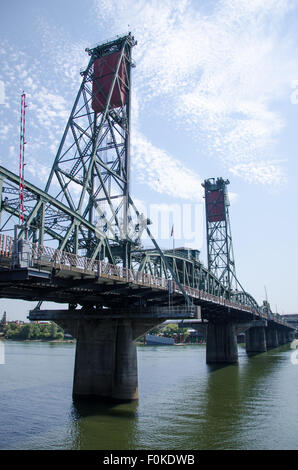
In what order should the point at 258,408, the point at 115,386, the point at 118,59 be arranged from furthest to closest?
the point at 118,59
the point at 115,386
the point at 258,408

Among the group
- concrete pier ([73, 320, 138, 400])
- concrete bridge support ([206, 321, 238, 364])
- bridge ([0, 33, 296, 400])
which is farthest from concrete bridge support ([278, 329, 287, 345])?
concrete pier ([73, 320, 138, 400])

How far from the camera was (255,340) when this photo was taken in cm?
12050

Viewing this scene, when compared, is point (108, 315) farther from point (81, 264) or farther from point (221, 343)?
point (221, 343)

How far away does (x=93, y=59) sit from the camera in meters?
52.5

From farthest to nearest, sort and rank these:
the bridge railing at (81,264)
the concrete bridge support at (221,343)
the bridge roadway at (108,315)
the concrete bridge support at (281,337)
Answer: the concrete bridge support at (281,337) → the concrete bridge support at (221,343) → the bridge roadway at (108,315) → the bridge railing at (81,264)

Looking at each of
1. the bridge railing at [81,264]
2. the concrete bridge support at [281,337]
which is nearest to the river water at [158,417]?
the bridge railing at [81,264]

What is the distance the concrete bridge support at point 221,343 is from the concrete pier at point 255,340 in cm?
3199

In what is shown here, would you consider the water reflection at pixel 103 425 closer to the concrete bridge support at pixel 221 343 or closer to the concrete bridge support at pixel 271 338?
the concrete bridge support at pixel 221 343

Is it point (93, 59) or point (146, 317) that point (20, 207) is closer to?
point (146, 317)

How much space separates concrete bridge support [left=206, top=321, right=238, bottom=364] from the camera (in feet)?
283

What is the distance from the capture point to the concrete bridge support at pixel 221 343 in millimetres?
86188

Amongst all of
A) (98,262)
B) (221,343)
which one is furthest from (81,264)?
(221,343)
